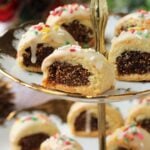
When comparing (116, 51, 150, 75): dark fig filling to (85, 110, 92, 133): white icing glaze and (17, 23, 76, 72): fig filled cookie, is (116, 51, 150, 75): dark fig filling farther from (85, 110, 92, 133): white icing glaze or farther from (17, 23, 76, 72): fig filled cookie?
(85, 110, 92, 133): white icing glaze

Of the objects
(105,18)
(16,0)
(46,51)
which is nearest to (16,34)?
(46,51)

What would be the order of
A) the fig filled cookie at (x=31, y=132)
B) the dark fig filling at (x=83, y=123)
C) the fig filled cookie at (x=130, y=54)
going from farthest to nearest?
1. the dark fig filling at (x=83, y=123)
2. the fig filled cookie at (x=31, y=132)
3. the fig filled cookie at (x=130, y=54)

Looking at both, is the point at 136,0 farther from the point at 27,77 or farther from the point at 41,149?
the point at 27,77

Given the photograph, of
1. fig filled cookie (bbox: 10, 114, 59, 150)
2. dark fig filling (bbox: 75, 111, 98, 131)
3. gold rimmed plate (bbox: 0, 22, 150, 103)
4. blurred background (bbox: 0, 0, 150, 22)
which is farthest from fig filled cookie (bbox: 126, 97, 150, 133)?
blurred background (bbox: 0, 0, 150, 22)

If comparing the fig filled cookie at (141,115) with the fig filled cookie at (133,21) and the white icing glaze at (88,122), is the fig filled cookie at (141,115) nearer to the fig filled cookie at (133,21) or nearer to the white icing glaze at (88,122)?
the white icing glaze at (88,122)

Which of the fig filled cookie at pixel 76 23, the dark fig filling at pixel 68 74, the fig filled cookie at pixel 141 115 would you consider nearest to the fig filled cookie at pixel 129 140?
the fig filled cookie at pixel 141 115

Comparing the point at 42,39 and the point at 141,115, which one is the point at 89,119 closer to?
the point at 141,115
